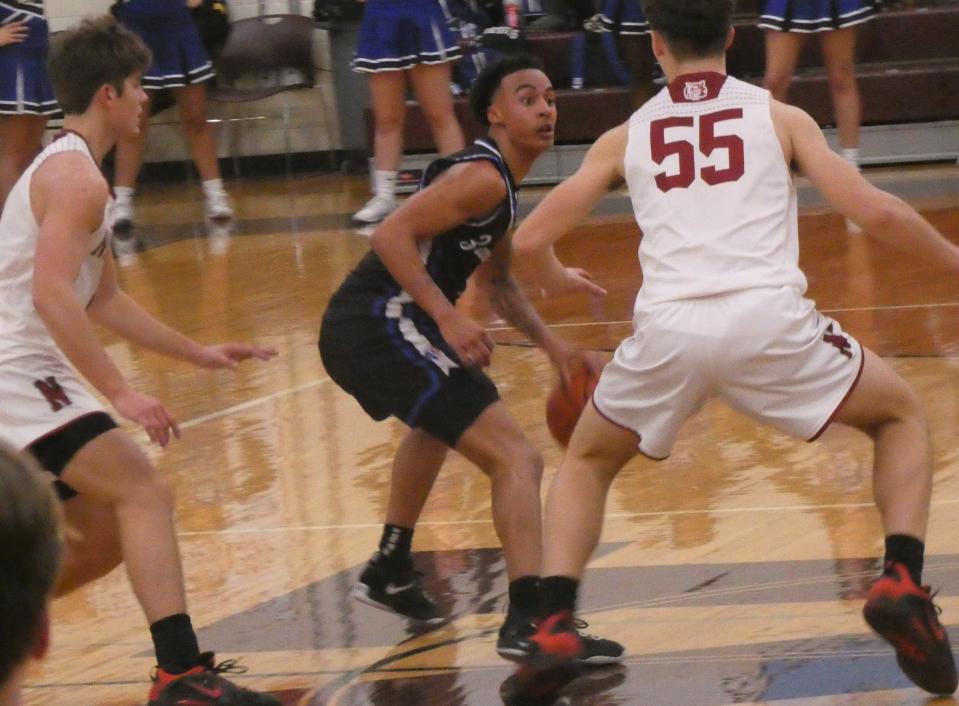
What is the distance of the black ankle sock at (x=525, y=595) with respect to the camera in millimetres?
3760

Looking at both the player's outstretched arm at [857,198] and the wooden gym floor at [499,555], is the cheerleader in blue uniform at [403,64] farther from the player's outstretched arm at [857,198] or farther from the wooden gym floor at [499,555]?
the player's outstretched arm at [857,198]

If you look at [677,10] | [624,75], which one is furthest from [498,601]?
[624,75]

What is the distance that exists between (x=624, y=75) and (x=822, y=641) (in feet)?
26.4

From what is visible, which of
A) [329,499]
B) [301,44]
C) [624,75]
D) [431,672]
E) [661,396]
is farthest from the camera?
[301,44]

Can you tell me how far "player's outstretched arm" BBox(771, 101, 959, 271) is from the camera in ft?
11.4

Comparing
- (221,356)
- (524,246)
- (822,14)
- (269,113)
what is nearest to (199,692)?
(221,356)

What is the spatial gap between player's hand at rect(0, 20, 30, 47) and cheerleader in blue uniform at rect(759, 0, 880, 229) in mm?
3918

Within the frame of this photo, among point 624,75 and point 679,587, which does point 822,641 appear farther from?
point 624,75

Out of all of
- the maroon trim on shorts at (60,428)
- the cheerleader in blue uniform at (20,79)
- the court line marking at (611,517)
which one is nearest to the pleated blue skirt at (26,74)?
the cheerleader in blue uniform at (20,79)

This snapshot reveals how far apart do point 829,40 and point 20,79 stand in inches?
169

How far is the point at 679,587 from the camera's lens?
413cm

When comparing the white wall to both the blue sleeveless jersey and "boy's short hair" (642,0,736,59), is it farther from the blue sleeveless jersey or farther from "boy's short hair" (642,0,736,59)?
"boy's short hair" (642,0,736,59)

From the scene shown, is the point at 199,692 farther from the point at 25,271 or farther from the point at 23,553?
the point at 23,553

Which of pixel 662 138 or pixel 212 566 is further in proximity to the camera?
pixel 212 566
